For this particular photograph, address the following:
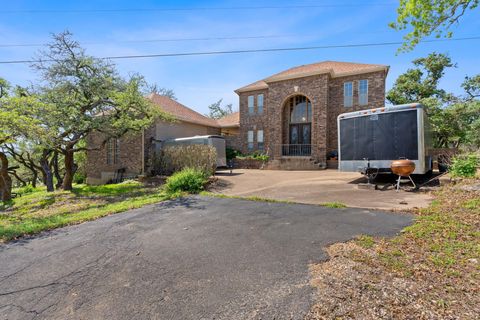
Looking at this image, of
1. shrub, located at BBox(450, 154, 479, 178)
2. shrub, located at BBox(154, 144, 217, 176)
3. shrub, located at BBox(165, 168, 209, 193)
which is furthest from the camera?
shrub, located at BBox(154, 144, 217, 176)

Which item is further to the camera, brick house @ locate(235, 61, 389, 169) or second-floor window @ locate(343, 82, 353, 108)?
second-floor window @ locate(343, 82, 353, 108)

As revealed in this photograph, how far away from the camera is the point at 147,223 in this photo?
17.6ft

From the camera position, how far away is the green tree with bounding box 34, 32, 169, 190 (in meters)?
10.5

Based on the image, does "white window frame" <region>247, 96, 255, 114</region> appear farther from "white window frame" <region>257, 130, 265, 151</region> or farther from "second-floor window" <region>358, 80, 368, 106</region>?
"second-floor window" <region>358, 80, 368, 106</region>

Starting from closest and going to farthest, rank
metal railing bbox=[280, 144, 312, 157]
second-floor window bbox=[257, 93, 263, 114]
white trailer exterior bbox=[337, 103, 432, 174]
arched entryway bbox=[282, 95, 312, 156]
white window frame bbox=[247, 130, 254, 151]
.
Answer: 1. white trailer exterior bbox=[337, 103, 432, 174]
2. metal railing bbox=[280, 144, 312, 157]
3. arched entryway bbox=[282, 95, 312, 156]
4. white window frame bbox=[247, 130, 254, 151]
5. second-floor window bbox=[257, 93, 263, 114]

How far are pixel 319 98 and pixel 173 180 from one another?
12840 millimetres

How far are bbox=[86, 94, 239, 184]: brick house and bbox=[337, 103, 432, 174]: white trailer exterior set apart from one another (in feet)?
34.0

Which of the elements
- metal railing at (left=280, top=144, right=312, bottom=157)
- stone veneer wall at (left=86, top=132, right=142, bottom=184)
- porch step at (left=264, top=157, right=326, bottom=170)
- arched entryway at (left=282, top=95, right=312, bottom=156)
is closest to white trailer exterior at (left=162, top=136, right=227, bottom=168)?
stone veneer wall at (left=86, top=132, right=142, bottom=184)

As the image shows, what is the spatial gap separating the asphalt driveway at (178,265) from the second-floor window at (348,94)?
1441cm

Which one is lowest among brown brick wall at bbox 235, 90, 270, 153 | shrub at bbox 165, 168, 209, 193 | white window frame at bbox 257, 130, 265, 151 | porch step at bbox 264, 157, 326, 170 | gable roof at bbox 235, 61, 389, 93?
shrub at bbox 165, 168, 209, 193

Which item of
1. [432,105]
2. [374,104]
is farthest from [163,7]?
[432,105]

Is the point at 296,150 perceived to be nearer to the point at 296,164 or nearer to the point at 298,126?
the point at 298,126

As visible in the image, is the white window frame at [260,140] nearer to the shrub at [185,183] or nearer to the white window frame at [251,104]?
the white window frame at [251,104]

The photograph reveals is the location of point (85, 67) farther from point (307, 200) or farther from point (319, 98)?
point (319, 98)
